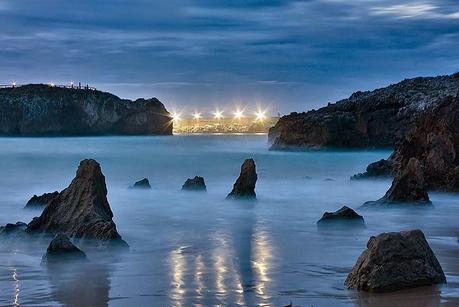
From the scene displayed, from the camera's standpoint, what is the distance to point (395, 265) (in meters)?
11.1

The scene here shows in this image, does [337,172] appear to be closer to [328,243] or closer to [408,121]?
[408,121]

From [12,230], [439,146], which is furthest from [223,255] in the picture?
[439,146]

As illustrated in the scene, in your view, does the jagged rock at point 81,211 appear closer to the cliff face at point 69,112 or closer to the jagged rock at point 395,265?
the jagged rock at point 395,265

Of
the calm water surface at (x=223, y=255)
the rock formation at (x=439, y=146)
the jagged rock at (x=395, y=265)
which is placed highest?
the rock formation at (x=439, y=146)

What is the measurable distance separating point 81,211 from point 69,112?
15046 centimetres

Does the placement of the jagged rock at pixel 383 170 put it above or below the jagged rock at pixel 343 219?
above

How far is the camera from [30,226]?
17594mm

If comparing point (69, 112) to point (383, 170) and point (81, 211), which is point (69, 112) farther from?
point (81, 211)

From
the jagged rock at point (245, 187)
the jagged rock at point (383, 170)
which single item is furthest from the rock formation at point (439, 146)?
the jagged rock at point (245, 187)

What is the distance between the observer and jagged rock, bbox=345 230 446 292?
11023 mm

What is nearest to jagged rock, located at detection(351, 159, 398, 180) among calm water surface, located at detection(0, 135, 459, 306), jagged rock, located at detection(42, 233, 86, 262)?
calm water surface, located at detection(0, 135, 459, 306)

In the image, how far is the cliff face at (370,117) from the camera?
72.1m

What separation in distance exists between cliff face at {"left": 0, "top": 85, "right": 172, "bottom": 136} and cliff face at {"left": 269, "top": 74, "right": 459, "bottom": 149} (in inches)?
3434

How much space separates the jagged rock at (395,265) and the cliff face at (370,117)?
58468 mm
